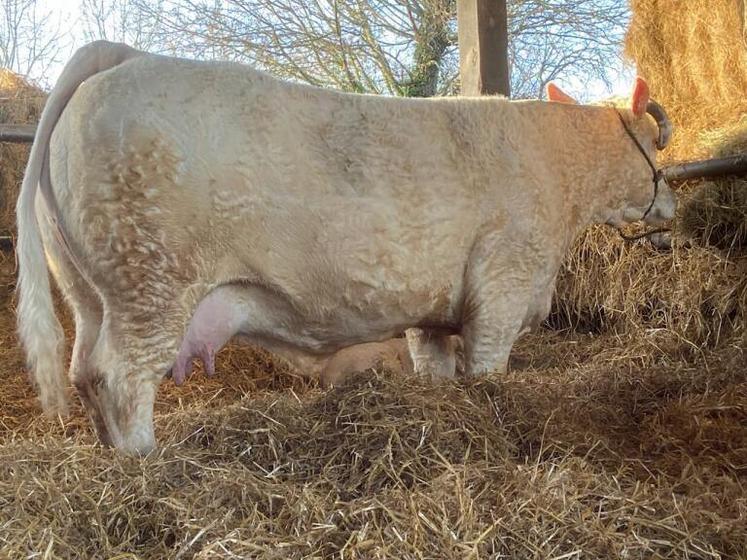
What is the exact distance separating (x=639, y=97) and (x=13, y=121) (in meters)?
5.27

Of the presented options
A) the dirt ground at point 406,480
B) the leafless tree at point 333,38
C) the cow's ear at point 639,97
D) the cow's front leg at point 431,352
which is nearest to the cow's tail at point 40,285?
the dirt ground at point 406,480

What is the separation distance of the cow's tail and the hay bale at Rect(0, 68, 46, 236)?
3.13 m

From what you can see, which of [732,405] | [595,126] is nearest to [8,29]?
[595,126]

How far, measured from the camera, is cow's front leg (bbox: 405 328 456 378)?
185 inches

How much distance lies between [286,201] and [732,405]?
2.27 meters

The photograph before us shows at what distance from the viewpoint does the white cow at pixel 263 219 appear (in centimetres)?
315

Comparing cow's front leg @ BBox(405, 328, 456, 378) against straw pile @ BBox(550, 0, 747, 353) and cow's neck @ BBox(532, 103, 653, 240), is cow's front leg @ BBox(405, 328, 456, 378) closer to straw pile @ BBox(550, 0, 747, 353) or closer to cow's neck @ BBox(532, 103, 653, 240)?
cow's neck @ BBox(532, 103, 653, 240)

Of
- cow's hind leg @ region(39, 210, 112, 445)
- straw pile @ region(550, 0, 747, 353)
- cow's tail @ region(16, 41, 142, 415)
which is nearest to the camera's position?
cow's tail @ region(16, 41, 142, 415)

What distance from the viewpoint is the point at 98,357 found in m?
3.24

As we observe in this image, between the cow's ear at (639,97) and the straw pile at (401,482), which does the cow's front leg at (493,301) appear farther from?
the cow's ear at (639,97)

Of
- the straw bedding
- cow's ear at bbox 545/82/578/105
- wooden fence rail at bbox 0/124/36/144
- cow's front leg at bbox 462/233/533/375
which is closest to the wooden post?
cow's ear at bbox 545/82/578/105

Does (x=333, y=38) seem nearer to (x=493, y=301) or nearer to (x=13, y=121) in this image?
(x=13, y=121)

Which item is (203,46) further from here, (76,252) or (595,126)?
(76,252)

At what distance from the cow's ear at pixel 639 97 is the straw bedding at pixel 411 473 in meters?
1.61
